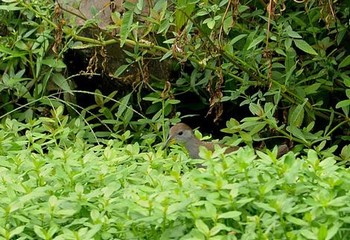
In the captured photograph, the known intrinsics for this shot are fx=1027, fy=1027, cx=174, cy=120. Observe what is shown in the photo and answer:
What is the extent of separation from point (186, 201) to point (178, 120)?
2708 millimetres

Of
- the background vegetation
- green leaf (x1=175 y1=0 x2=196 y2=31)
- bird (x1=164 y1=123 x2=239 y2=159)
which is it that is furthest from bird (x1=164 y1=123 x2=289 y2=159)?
green leaf (x1=175 y1=0 x2=196 y2=31)

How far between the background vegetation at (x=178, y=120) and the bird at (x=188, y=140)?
5.7 inches

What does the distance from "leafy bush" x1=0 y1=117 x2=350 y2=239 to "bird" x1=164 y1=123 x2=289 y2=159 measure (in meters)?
1.58

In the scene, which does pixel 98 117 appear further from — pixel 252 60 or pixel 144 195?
pixel 144 195

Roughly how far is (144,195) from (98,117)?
9.77 ft

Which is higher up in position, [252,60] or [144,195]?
[144,195]

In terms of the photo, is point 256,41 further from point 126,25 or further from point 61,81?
point 61,81

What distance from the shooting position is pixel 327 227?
322 centimetres

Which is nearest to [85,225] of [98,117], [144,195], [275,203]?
[144,195]

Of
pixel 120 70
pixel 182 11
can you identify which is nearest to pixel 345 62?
pixel 182 11

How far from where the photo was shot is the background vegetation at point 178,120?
338 cm

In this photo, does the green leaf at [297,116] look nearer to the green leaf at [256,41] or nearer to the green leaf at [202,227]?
the green leaf at [256,41]

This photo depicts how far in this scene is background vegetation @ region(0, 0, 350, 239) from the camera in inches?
133

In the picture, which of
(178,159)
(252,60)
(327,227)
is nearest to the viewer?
(327,227)
